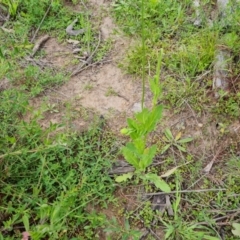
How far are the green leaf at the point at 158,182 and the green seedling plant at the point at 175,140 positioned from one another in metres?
0.25

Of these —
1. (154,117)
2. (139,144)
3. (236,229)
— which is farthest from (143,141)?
(236,229)

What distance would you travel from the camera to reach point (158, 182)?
6.85ft

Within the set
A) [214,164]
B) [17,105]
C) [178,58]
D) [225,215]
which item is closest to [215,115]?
[214,164]

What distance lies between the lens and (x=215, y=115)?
247 cm

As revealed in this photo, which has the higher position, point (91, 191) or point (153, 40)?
point (153, 40)

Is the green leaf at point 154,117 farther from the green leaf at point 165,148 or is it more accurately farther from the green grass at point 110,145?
the green leaf at point 165,148

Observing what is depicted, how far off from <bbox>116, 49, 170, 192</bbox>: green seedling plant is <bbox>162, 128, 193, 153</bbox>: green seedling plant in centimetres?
26

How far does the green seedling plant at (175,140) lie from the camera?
2.32 m

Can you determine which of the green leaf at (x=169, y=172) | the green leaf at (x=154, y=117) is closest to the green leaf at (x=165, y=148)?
the green leaf at (x=169, y=172)

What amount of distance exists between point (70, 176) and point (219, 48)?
1.46m

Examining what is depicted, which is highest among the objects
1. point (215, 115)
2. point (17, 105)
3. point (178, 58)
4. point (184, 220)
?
point (178, 58)

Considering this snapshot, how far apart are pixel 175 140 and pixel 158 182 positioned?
1.23 ft

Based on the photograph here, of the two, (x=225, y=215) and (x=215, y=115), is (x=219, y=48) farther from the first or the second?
(x=225, y=215)

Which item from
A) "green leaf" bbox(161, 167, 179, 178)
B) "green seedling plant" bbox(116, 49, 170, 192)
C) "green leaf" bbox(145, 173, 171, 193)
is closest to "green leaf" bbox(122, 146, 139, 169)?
"green seedling plant" bbox(116, 49, 170, 192)
